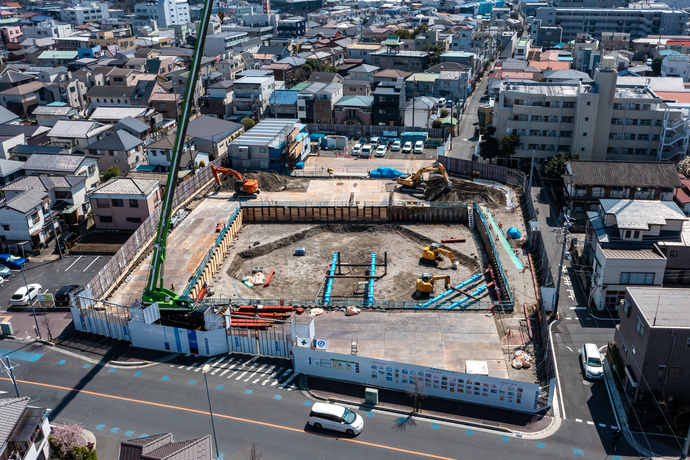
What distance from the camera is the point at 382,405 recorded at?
2991 cm

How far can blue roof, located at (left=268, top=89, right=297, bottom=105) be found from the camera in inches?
3246

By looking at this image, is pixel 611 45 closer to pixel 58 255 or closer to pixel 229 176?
pixel 229 176

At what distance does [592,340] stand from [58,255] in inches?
1660

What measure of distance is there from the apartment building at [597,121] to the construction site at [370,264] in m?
9.29

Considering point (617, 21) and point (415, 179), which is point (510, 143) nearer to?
point (415, 179)

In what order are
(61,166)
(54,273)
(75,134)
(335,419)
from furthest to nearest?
(75,134) → (61,166) → (54,273) → (335,419)

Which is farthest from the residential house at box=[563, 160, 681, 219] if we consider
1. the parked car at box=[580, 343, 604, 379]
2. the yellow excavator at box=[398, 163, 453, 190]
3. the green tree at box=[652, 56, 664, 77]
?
the green tree at box=[652, 56, 664, 77]

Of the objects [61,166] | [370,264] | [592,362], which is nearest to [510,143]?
[370,264]

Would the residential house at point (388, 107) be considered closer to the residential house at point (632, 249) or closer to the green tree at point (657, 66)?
the residential house at point (632, 249)

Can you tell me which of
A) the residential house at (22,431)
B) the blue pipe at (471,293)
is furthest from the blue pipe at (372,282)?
the residential house at (22,431)

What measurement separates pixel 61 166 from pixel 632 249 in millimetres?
51497

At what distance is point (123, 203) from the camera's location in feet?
167

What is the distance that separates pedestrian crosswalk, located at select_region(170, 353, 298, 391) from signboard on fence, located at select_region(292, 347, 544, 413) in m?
1.10

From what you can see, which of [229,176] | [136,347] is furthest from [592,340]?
[229,176]
